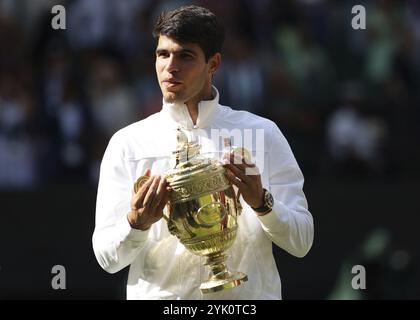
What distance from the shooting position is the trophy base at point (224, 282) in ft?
15.0

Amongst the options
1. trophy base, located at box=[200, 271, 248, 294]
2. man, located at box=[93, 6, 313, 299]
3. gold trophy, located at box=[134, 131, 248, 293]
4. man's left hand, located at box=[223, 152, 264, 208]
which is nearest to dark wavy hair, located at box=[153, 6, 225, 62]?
man, located at box=[93, 6, 313, 299]

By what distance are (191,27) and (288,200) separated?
709 millimetres

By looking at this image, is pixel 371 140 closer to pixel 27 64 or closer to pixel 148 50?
pixel 148 50

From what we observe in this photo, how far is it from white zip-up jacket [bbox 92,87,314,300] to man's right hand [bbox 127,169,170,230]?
181mm

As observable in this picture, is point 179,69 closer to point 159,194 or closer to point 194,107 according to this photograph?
point 194,107

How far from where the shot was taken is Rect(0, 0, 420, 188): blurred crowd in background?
997cm

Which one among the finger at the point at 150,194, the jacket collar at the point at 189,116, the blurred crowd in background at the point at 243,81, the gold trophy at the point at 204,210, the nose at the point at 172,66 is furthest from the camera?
the blurred crowd in background at the point at 243,81

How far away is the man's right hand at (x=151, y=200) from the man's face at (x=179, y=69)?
0.37 m

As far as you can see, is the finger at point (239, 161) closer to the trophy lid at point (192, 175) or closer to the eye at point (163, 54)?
the trophy lid at point (192, 175)

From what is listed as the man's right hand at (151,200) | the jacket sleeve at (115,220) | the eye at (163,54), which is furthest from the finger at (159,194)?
the eye at (163,54)

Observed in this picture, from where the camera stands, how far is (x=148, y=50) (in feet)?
34.3

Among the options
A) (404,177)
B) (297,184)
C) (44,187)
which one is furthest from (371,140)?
(297,184)

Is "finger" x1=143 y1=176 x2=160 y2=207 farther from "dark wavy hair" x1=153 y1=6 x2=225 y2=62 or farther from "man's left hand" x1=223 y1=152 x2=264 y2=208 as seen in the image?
"dark wavy hair" x1=153 y1=6 x2=225 y2=62
